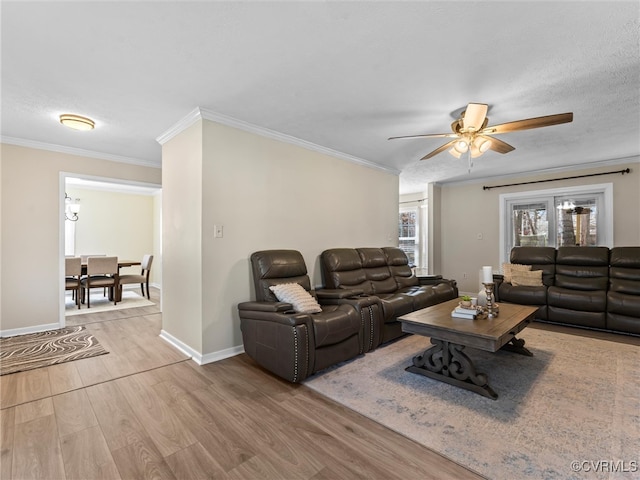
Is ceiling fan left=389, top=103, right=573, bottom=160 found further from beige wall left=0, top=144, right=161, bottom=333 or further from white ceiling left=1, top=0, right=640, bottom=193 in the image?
beige wall left=0, top=144, right=161, bottom=333

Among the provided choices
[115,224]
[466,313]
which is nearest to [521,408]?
[466,313]

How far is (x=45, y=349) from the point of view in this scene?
336 cm

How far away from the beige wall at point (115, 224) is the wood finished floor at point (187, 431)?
5198 millimetres

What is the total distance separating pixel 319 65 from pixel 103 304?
5771 millimetres

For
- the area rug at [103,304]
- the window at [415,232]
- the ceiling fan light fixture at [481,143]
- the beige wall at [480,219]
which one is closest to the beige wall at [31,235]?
the area rug at [103,304]

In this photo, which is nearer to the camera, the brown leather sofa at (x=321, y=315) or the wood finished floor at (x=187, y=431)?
the wood finished floor at (x=187, y=431)

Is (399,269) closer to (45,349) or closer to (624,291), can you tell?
(624,291)

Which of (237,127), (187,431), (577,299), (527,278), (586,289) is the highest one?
(237,127)

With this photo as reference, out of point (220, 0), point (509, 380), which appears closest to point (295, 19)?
point (220, 0)

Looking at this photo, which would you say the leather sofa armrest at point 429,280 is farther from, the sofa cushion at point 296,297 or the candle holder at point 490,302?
the sofa cushion at point 296,297

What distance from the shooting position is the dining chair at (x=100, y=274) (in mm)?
5334

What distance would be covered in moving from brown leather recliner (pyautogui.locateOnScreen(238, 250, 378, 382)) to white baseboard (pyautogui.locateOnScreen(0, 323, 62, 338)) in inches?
116

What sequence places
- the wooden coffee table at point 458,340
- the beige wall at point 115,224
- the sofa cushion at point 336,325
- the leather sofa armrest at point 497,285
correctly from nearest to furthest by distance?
the wooden coffee table at point 458,340
the sofa cushion at point 336,325
the leather sofa armrest at point 497,285
the beige wall at point 115,224

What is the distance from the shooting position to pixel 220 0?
5.43 feet
